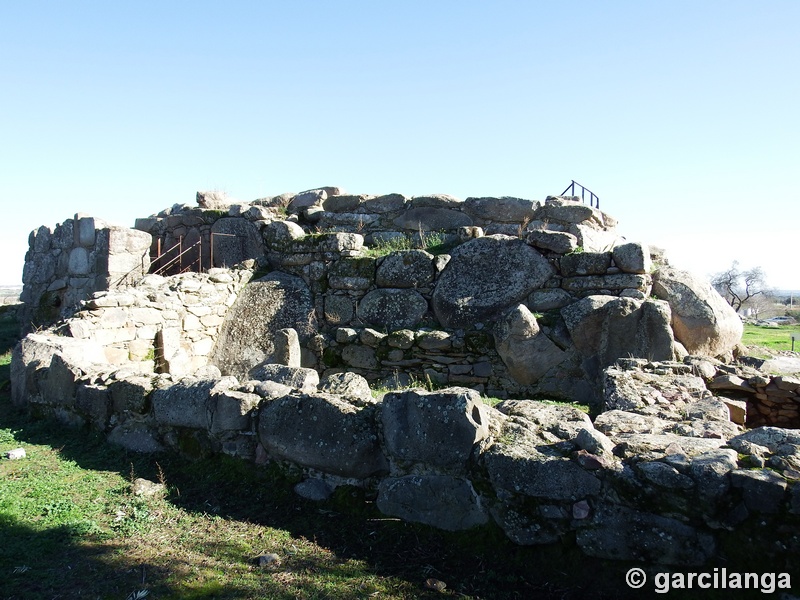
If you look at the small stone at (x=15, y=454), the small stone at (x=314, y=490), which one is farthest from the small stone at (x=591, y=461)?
the small stone at (x=15, y=454)

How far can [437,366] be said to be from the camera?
7.21 m

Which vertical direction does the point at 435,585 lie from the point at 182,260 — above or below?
below

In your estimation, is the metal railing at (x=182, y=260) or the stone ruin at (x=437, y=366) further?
the metal railing at (x=182, y=260)

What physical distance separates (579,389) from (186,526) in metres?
4.53

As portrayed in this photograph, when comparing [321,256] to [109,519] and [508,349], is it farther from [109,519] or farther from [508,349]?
[109,519]

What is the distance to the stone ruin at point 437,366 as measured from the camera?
9.48 ft

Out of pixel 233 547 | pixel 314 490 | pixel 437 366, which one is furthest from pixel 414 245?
pixel 233 547

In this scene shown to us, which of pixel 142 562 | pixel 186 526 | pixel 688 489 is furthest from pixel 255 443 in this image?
pixel 688 489

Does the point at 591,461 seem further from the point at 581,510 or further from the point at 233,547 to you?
the point at 233,547

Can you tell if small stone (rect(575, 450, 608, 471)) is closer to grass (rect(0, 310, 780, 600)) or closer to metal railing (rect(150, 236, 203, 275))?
grass (rect(0, 310, 780, 600))

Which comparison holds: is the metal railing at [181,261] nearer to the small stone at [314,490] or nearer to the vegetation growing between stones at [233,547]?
the vegetation growing between stones at [233,547]

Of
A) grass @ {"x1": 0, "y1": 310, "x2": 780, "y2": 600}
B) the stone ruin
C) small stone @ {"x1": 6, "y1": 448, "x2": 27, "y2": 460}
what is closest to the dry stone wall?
the stone ruin

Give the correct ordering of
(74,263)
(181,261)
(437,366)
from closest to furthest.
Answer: (437,366) → (74,263) → (181,261)

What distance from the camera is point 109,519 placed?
3.51 meters
